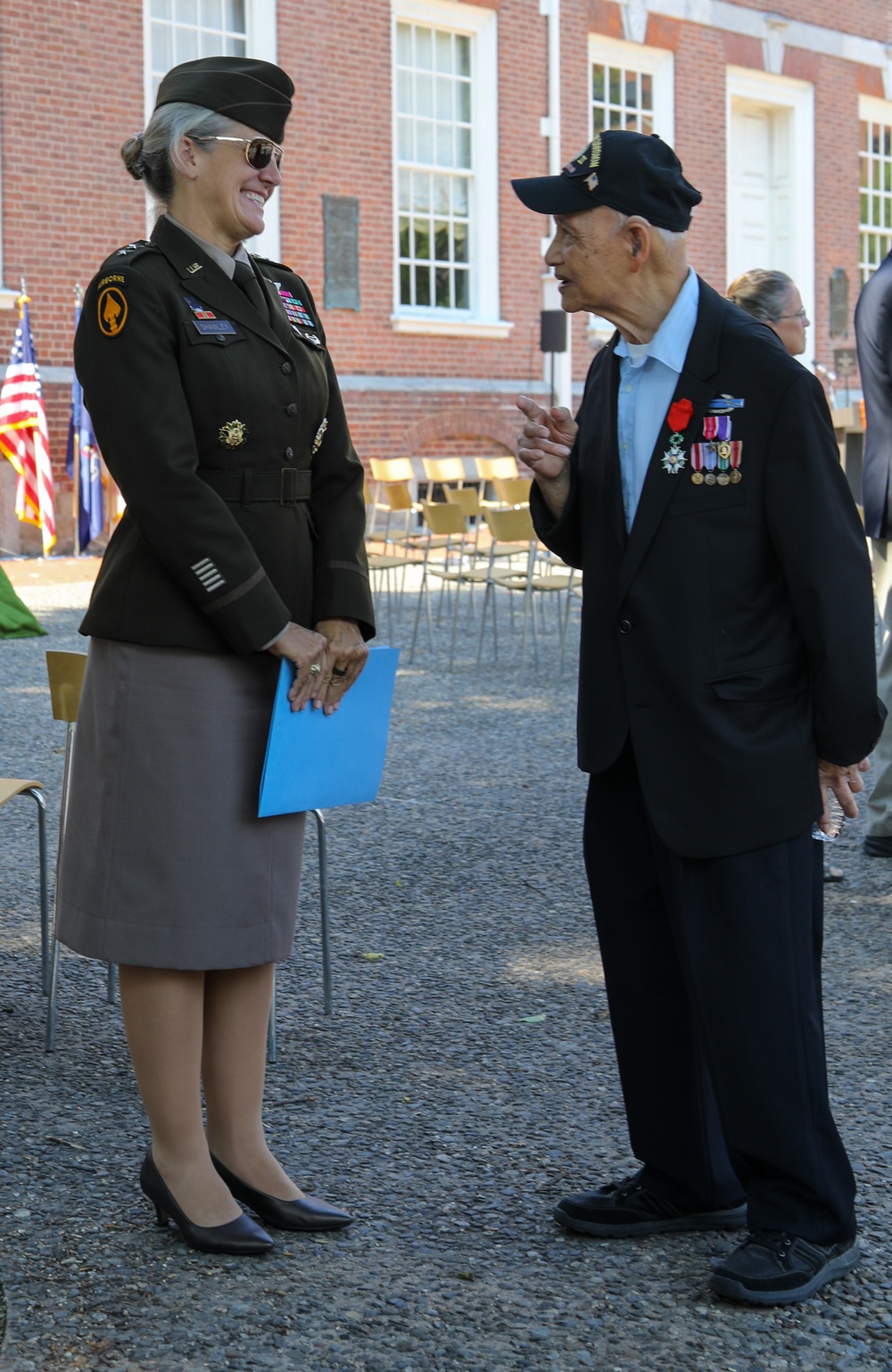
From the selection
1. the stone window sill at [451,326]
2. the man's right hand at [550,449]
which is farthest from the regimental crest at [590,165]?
the stone window sill at [451,326]

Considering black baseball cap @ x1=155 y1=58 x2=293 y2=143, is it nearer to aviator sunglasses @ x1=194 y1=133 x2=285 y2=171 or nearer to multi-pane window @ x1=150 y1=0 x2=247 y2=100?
aviator sunglasses @ x1=194 y1=133 x2=285 y2=171

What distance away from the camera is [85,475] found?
1432cm

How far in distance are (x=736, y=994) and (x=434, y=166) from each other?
1624 cm

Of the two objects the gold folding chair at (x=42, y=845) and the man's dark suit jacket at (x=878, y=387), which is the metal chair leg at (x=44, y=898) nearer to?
the gold folding chair at (x=42, y=845)

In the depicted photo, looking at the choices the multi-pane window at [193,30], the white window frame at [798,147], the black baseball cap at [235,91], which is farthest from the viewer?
the white window frame at [798,147]

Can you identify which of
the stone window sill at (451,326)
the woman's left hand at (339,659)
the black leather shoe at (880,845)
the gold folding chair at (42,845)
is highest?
the stone window sill at (451,326)

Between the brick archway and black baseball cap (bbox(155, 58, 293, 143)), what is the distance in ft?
48.2

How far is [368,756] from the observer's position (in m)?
2.96

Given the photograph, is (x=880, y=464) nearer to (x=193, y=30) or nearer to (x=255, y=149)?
(x=255, y=149)

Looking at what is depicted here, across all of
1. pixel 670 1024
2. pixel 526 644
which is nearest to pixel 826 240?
pixel 526 644

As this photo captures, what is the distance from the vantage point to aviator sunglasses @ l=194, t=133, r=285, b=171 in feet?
8.77

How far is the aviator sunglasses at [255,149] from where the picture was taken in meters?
2.67


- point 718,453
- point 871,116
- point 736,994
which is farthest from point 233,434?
point 871,116

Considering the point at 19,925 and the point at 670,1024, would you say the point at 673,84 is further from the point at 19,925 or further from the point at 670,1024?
the point at 670,1024
